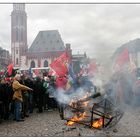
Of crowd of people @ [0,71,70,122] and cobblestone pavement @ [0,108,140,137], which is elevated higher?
crowd of people @ [0,71,70,122]

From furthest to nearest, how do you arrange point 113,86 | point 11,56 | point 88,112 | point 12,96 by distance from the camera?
point 11,56
point 113,86
point 12,96
point 88,112

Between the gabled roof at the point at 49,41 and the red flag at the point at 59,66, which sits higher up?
the gabled roof at the point at 49,41

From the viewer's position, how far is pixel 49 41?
3580 inches

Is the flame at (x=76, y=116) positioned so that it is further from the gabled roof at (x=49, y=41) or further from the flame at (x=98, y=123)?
the gabled roof at (x=49, y=41)

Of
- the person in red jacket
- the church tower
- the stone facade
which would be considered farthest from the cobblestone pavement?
the church tower

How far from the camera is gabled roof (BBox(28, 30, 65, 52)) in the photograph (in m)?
90.0

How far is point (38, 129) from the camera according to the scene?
10086 mm

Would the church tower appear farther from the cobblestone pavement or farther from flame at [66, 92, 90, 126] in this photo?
flame at [66, 92, 90, 126]

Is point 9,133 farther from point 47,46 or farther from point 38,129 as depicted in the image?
point 47,46

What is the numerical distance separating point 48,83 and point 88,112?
5086 mm

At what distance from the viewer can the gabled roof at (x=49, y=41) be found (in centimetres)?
9000

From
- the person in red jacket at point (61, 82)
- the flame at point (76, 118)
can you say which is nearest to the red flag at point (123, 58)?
the person in red jacket at point (61, 82)

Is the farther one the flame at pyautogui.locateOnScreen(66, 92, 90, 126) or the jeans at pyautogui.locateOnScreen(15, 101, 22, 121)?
the jeans at pyautogui.locateOnScreen(15, 101, 22, 121)

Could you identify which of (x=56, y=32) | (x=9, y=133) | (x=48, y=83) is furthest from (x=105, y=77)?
(x=56, y=32)
